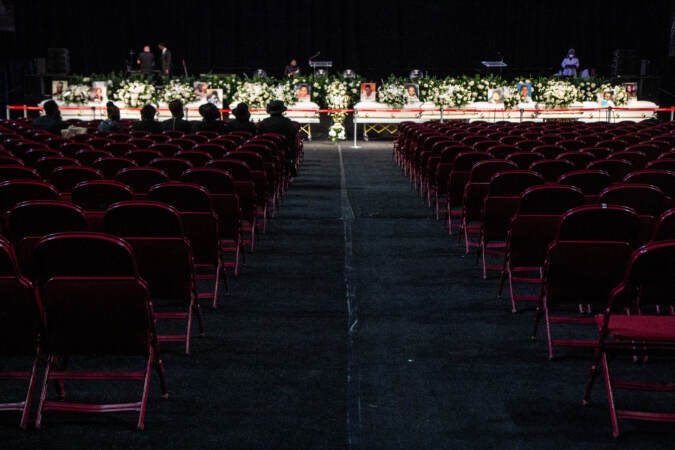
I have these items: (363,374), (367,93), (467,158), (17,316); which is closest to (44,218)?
(17,316)

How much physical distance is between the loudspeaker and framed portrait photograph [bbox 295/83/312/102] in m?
7.16

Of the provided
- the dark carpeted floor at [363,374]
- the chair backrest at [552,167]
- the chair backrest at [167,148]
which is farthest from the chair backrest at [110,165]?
the chair backrest at [552,167]

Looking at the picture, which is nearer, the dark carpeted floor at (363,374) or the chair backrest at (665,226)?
the dark carpeted floor at (363,374)

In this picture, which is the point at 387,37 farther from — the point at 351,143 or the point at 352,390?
the point at 352,390

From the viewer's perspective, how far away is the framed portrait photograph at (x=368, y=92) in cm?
2464

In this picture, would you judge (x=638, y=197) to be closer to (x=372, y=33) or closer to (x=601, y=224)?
(x=601, y=224)

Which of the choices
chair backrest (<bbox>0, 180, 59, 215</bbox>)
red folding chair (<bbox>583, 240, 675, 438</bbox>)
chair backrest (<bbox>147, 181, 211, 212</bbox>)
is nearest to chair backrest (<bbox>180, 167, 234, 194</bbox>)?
chair backrest (<bbox>147, 181, 211, 212</bbox>)

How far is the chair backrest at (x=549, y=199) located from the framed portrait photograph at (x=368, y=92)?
17.9 m

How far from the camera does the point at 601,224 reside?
5.85 m

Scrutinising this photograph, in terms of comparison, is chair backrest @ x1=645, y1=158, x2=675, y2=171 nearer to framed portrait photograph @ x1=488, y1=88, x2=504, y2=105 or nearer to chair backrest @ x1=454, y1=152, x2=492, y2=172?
chair backrest @ x1=454, y1=152, x2=492, y2=172

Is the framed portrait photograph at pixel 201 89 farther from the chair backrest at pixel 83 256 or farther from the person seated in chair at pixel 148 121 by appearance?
the chair backrest at pixel 83 256

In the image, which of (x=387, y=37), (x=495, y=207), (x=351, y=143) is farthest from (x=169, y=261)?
(x=387, y=37)

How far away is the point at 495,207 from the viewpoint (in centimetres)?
826

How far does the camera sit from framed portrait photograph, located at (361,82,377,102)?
80.8ft
